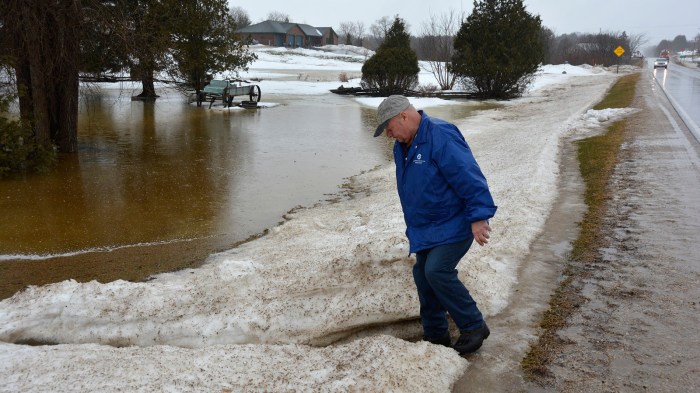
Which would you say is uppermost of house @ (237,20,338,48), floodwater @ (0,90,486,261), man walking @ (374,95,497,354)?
house @ (237,20,338,48)

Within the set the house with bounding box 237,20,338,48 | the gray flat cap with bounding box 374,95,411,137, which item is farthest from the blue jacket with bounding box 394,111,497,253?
the house with bounding box 237,20,338,48

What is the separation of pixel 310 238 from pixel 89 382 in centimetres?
369

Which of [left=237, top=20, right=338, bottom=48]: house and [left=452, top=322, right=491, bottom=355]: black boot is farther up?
[left=237, top=20, right=338, bottom=48]: house

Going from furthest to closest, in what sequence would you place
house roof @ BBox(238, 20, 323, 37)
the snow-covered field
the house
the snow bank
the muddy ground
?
the house
house roof @ BBox(238, 20, 323, 37)
the muddy ground
the snow-covered field
the snow bank

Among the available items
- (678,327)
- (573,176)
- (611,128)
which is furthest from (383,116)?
(611,128)

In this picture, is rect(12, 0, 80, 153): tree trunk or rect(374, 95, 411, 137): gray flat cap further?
rect(12, 0, 80, 153): tree trunk

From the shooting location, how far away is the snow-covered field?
3.33m

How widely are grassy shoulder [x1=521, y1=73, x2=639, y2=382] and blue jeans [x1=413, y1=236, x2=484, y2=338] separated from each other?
439 millimetres

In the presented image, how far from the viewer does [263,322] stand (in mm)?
4223

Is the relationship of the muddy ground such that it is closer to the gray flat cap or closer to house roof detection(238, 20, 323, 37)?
the gray flat cap

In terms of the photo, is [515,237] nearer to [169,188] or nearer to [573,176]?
[573,176]

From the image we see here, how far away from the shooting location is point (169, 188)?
995 cm

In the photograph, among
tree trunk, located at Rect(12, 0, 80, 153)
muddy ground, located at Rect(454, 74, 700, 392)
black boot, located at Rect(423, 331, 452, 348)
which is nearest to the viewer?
muddy ground, located at Rect(454, 74, 700, 392)

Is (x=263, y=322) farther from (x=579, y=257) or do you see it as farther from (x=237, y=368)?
(x=579, y=257)
